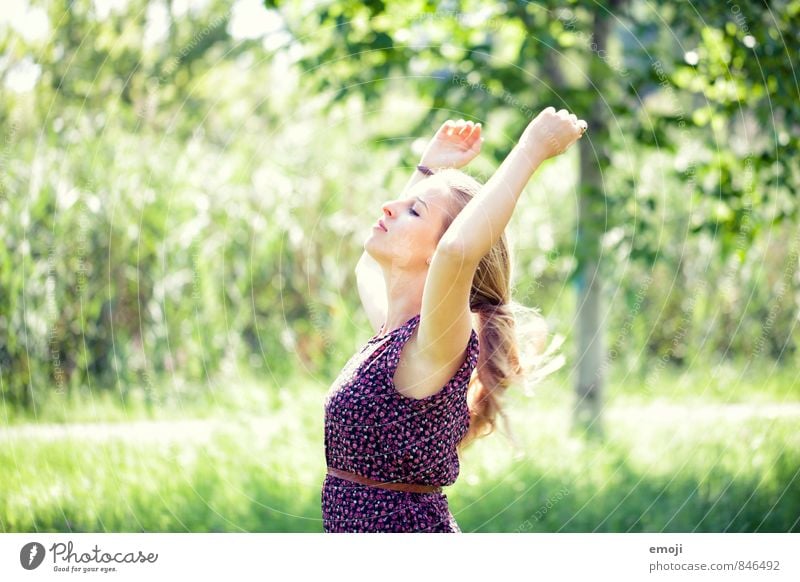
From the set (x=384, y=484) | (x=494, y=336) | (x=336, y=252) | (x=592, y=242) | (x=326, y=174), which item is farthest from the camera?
(x=326, y=174)

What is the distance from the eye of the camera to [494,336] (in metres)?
2.31

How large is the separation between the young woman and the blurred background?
1156 mm

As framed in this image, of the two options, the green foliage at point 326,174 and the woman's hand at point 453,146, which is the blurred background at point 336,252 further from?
the woman's hand at point 453,146

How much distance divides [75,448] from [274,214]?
2.32 metres

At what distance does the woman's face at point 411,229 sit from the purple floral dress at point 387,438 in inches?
5.3

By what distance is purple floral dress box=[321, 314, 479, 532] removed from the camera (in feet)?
6.79

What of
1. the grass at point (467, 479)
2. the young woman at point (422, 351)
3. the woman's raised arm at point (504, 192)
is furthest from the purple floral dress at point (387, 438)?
the grass at point (467, 479)

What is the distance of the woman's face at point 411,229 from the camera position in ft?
6.92

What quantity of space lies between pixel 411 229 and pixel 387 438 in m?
0.43

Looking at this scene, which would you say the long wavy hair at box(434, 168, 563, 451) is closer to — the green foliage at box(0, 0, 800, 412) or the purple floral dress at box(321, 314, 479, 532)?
the purple floral dress at box(321, 314, 479, 532)

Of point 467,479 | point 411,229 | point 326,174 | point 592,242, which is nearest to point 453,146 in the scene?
point 411,229

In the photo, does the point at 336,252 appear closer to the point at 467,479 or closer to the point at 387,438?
the point at 467,479

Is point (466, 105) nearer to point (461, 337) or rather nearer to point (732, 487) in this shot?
point (732, 487)

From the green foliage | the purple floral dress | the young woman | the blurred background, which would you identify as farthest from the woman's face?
the green foliage
